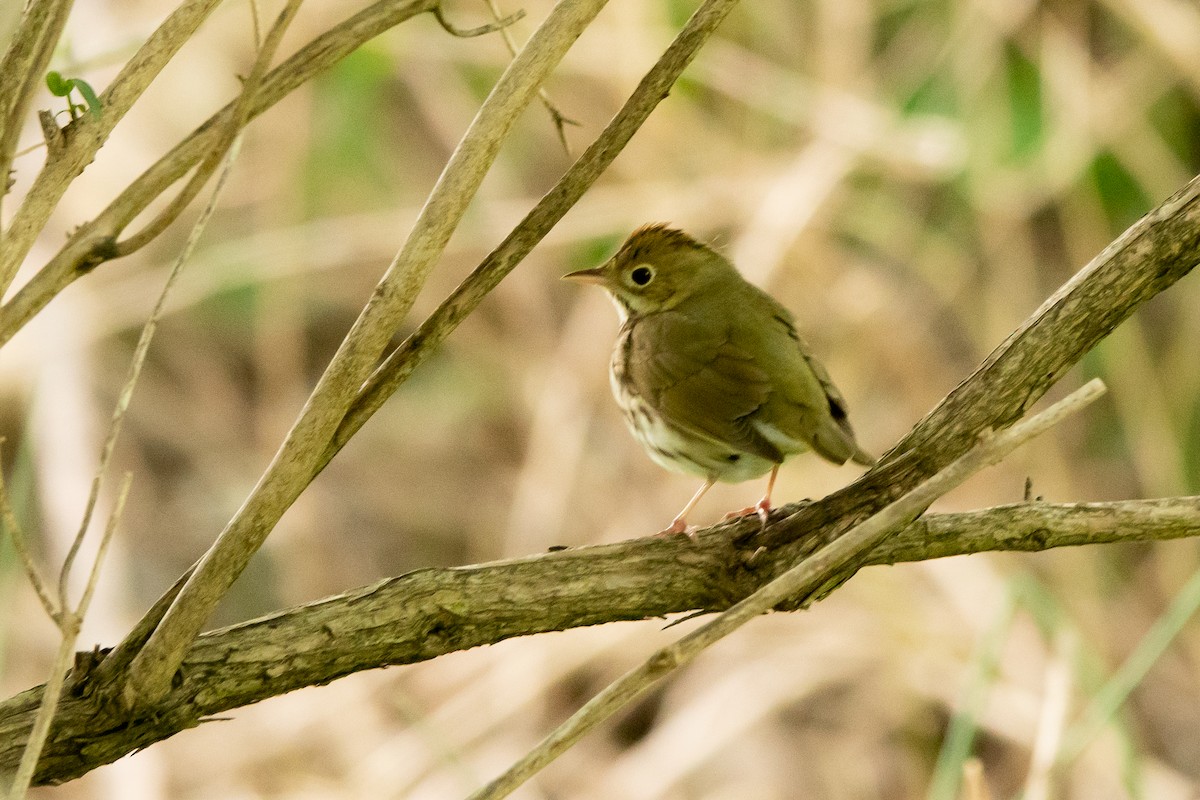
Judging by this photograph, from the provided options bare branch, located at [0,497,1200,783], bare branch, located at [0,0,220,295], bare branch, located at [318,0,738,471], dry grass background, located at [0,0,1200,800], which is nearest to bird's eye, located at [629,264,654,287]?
dry grass background, located at [0,0,1200,800]

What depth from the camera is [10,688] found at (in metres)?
4.39

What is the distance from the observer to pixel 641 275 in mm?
3117

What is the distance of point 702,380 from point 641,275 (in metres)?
0.49

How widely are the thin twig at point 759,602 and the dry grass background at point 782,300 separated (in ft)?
8.85

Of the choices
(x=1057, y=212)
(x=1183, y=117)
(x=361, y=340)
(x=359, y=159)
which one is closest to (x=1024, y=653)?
(x=1057, y=212)

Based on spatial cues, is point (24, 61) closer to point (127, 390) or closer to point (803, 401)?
point (127, 390)

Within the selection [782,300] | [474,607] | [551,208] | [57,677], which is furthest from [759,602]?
[782,300]

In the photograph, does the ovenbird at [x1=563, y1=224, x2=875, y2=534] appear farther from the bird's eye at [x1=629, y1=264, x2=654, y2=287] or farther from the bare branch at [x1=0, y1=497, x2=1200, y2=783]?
the bare branch at [x1=0, y1=497, x2=1200, y2=783]

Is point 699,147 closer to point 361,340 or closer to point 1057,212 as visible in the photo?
point 1057,212

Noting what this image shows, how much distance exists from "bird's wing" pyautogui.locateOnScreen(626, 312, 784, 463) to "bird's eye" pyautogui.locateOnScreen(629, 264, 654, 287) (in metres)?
0.17

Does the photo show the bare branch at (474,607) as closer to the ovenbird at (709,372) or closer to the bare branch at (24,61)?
the bare branch at (24,61)

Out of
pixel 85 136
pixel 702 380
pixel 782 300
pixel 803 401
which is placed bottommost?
pixel 803 401

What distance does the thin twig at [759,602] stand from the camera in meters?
1.21

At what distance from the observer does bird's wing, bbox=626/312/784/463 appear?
259cm
